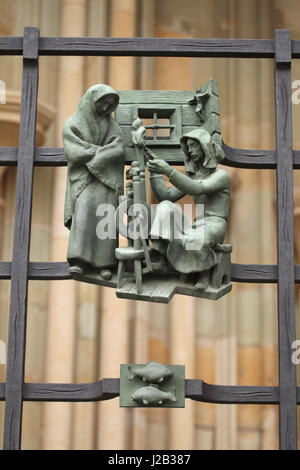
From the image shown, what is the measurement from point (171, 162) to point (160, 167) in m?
0.26

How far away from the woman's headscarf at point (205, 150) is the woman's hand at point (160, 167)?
0.63 ft

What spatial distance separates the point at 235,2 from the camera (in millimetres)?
9508

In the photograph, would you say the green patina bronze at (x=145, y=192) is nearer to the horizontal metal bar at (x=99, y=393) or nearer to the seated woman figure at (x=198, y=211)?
the seated woman figure at (x=198, y=211)

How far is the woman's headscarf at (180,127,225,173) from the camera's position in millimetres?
6891

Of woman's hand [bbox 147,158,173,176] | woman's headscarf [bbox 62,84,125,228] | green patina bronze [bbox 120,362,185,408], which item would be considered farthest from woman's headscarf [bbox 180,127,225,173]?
green patina bronze [bbox 120,362,185,408]

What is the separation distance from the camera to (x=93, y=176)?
6945 millimetres

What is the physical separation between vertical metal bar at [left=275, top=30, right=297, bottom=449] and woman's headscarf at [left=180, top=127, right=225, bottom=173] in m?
0.41

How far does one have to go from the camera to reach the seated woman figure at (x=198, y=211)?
A: 6.69m

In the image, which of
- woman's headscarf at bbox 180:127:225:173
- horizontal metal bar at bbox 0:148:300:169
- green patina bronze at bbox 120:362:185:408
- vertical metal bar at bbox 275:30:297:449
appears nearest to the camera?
green patina bronze at bbox 120:362:185:408

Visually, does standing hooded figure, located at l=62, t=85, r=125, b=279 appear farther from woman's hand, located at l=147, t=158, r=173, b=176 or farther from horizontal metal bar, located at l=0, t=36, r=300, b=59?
horizontal metal bar, located at l=0, t=36, r=300, b=59

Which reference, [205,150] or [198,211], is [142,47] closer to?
[205,150]

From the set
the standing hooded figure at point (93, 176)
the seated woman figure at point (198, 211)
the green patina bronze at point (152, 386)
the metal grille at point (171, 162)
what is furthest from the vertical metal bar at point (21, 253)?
the seated woman figure at point (198, 211)

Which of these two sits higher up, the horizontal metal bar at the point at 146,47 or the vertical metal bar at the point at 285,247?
the horizontal metal bar at the point at 146,47
